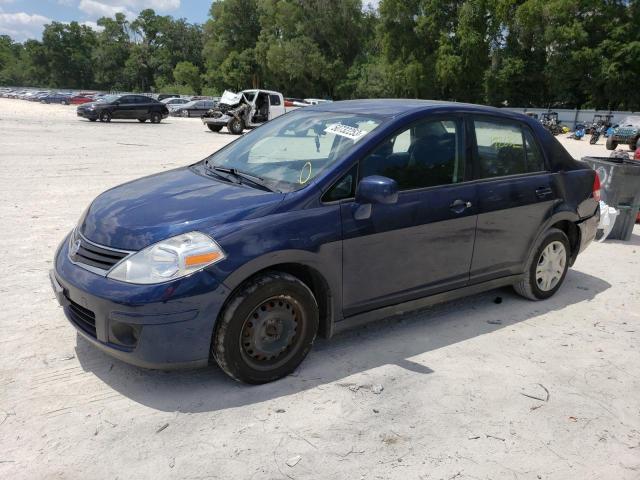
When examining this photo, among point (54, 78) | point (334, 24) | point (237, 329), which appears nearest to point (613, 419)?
point (237, 329)

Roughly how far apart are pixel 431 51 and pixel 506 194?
49.1 meters

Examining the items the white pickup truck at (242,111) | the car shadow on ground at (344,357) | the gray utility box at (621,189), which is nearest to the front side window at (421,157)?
the car shadow on ground at (344,357)

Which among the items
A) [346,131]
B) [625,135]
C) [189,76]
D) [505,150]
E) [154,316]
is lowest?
[154,316]

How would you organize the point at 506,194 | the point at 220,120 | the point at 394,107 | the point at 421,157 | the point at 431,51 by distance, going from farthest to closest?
the point at 431,51 < the point at 220,120 < the point at 506,194 < the point at 394,107 < the point at 421,157

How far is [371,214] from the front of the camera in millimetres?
3654

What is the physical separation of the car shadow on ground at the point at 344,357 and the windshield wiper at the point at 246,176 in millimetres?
1222

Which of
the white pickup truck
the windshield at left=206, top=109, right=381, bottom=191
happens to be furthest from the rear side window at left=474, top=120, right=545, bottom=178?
the white pickup truck

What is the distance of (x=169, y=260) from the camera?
3059 mm

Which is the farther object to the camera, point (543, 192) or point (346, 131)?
point (543, 192)

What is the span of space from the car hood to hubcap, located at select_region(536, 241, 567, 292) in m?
2.77

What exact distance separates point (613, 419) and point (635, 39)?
1884 inches

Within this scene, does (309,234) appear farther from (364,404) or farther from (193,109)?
(193,109)

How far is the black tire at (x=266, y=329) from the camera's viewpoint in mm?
3186

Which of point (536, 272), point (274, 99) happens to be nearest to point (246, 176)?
point (536, 272)
